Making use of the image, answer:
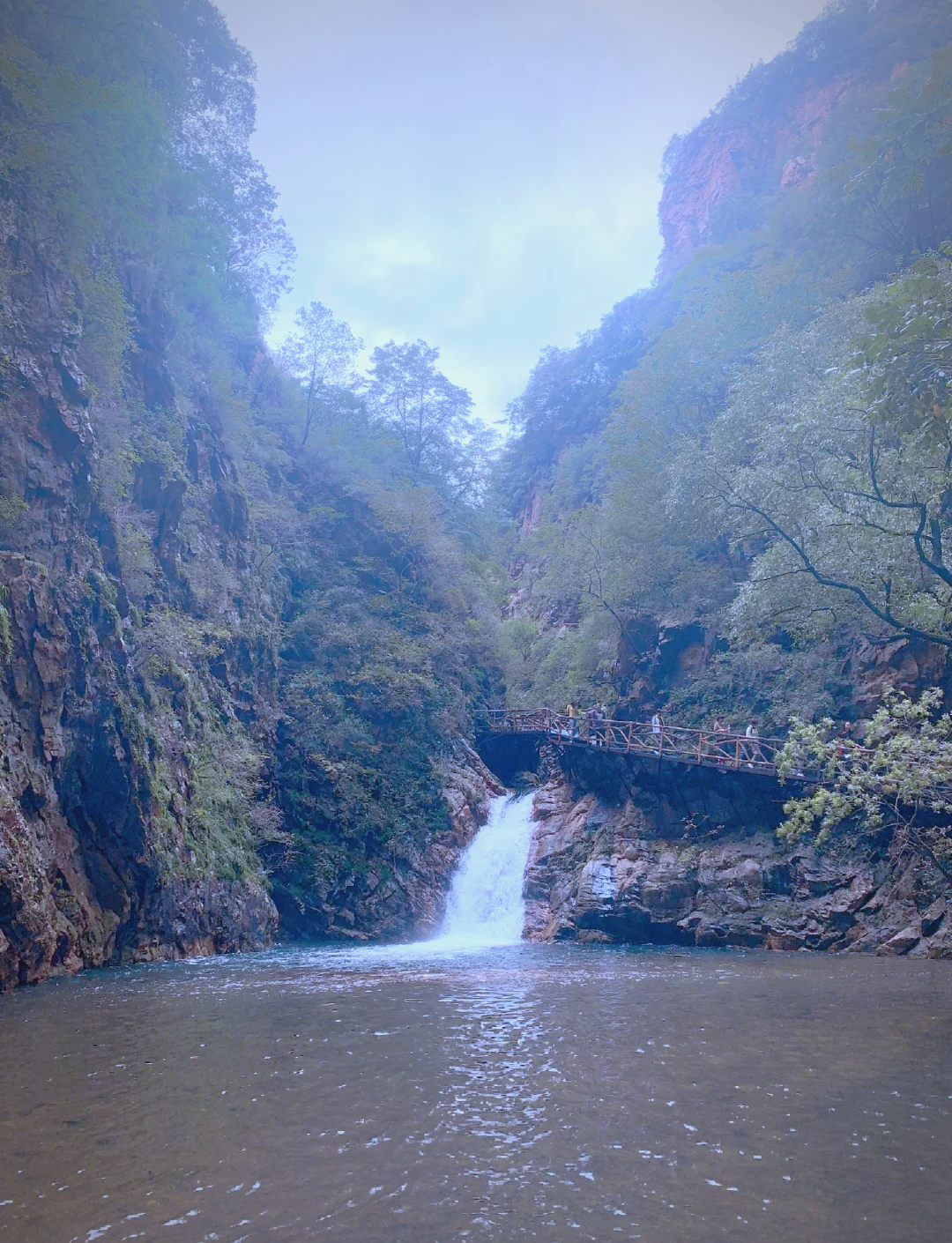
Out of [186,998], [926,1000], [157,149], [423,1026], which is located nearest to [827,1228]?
[423,1026]

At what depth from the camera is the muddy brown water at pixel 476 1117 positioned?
418 cm

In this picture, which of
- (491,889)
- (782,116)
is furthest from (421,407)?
(782,116)

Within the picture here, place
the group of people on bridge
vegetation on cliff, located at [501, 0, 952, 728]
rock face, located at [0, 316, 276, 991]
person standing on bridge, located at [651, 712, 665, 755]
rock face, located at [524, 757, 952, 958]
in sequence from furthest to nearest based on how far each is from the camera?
person standing on bridge, located at [651, 712, 665, 755], the group of people on bridge, rock face, located at [524, 757, 952, 958], vegetation on cliff, located at [501, 0, 952, 728], rock face, located at [0, 316, 276, 991]

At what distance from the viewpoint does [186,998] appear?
35.2 ft

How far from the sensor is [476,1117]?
5801 mm

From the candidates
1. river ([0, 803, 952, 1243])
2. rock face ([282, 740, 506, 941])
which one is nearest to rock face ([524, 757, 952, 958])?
rock face ([282, 740, 506, 941])

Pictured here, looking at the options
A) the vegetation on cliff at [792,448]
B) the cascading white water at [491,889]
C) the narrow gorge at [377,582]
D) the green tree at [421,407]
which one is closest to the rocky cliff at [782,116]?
the vegetation on cliff at [792,448]

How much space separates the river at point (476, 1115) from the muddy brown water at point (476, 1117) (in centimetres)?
2

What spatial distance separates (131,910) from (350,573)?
1961cm

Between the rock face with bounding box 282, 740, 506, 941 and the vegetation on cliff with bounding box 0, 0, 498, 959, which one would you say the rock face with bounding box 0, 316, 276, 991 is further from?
the rock face with bounding box 282, 740, 506, 941

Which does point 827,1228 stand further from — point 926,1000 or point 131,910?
point 131,910

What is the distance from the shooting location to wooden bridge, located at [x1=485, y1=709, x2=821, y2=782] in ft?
67.1

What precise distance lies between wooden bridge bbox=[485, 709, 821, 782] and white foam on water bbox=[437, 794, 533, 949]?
355 cm

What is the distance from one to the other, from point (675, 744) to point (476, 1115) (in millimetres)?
20330
